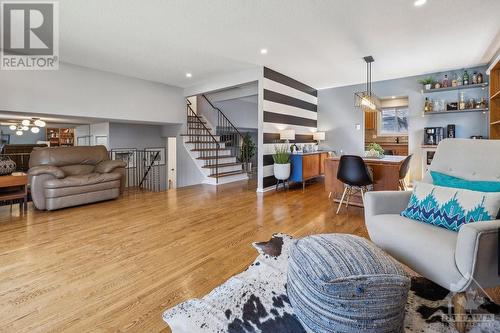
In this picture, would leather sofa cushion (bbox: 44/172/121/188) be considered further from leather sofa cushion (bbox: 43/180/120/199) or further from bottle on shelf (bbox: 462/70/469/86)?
bottle on shelf (bbox: 462/70/469/86)

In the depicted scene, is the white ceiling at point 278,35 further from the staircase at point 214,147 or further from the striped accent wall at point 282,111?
the staircase at point 214,147

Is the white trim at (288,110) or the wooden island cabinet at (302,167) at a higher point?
the white trim at (288,110)

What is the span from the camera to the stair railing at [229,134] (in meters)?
8.37

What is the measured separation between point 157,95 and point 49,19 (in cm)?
332

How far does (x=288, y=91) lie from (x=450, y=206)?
4.88 meters

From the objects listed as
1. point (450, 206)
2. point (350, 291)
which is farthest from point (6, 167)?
point (450, 206)

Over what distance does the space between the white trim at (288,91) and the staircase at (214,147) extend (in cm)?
227

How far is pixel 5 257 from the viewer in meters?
2.35

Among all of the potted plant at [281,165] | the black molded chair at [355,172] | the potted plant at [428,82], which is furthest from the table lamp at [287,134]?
the potted plant at [428,82]

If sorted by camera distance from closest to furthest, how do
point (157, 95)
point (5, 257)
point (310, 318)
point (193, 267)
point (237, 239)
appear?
1. point (310, 318)
2. point (193, 267)
3. point (5, 257)
4. point (237, 239)
5. point (157, 95)

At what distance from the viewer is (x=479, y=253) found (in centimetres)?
127

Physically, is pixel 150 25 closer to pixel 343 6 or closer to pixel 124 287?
pixel 343 6

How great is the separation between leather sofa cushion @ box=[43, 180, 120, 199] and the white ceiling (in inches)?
91.2

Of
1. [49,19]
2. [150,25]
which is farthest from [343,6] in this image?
[49,19]
